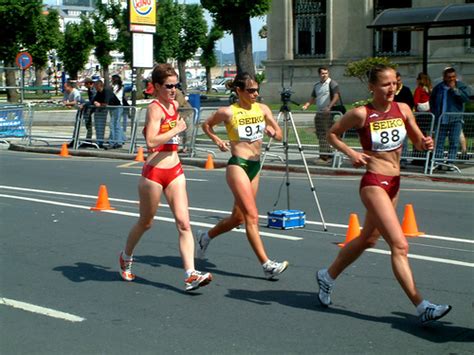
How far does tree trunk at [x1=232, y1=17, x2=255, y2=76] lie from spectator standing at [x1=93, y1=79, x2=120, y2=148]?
39.3 ft

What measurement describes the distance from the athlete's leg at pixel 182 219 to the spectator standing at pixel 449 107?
9.60 m

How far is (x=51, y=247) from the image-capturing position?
31.6 feet

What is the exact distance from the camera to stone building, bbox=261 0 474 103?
35562 mm

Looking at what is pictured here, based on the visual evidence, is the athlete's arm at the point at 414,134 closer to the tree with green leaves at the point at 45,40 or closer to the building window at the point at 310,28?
the building window at the point at 310,28

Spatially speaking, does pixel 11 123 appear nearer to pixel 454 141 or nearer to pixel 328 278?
pixel 454 141

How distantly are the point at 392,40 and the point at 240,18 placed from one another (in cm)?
797

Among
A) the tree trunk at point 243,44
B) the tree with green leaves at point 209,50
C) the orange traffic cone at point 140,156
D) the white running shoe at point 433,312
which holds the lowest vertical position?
the orange traffic cone at point 140,156

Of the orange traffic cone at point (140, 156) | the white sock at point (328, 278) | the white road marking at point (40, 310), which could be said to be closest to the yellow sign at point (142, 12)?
the orange traffic cone at point (140, 156)

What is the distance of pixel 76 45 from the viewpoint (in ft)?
266

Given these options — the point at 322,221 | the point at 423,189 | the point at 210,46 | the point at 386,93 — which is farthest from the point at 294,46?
the point at 210,46

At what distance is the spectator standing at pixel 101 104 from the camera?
22141mm

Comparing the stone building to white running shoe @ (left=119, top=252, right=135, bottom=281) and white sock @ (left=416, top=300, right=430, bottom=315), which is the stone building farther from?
white sock @ (left=416, top=300, right=430, bottom=315)

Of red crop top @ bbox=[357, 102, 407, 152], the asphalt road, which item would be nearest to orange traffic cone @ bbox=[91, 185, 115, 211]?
the asphalt road

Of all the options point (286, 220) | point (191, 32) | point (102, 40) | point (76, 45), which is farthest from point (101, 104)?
point (191, 32)
